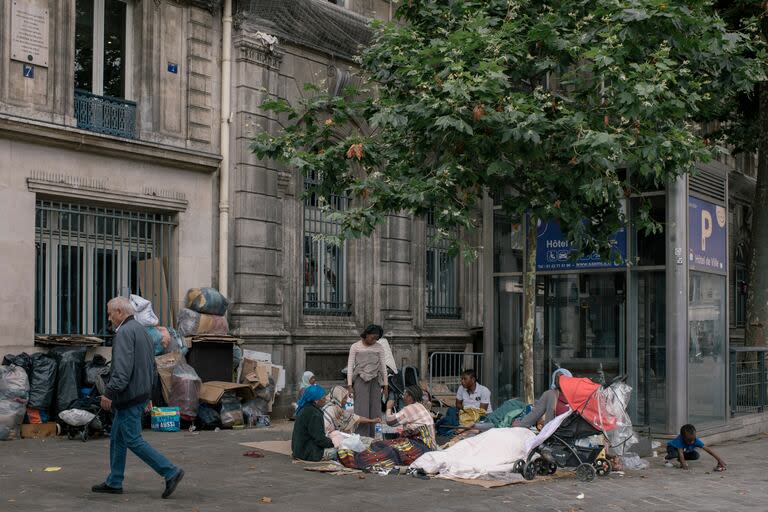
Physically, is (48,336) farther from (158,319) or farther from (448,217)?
(448,217)

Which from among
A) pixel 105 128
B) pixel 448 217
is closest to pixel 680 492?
pixel 448 217

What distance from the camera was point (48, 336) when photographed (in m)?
14.8

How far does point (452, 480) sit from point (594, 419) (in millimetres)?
1745

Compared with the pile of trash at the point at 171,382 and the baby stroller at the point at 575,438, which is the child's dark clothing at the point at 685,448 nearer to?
the baby stroller at the point at 575,438

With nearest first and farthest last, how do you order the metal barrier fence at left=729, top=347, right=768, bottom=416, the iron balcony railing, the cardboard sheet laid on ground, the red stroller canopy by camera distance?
the red stroller canopy < the cardboard sheet laid on ground < the iron balcony railing < the metal barrier fence at left=729, top=347, right=768, bottom=416

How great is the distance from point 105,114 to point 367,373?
6.04m

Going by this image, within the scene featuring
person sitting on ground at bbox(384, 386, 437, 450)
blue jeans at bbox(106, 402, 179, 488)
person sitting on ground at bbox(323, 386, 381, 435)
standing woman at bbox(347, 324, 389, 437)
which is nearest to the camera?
blue jeans at bbox(106, 402, 179, 488)

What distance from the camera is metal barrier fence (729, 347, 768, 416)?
17406 mm

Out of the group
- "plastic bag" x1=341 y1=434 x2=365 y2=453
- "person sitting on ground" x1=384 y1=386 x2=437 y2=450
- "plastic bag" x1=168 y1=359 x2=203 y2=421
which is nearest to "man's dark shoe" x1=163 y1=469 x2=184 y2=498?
"plastic bag" x1=341 y1=434 x2=365 y2=453

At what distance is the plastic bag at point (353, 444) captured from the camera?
1177 cm

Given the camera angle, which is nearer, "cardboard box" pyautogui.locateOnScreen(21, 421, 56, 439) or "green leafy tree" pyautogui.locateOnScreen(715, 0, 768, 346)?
"cardboard box" pyautogui.locateOnScreen(21, 421, 56, 439)

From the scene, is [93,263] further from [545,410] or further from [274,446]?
[545,410]

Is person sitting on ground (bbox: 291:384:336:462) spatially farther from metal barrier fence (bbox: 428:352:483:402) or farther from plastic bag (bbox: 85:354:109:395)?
metal barrier fence (bbox: 428:352:483:402)

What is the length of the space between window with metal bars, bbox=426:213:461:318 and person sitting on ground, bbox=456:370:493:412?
721cm
